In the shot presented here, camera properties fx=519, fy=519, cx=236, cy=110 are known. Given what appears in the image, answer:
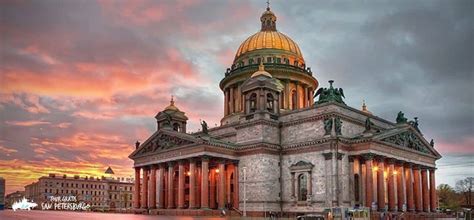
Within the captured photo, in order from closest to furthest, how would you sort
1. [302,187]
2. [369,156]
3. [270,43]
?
[369,156] → [302,187] → [270,43]

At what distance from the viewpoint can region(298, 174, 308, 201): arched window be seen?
6507cm

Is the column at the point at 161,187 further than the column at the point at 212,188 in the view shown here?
Yes

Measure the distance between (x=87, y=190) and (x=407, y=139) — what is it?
12674 cm

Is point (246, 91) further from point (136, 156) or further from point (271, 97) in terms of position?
point (136, 156)

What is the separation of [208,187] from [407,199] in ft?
88.4

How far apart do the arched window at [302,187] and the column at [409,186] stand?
1512cm

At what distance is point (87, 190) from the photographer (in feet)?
563

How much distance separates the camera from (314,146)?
6412cm

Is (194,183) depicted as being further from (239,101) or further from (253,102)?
(239,101)

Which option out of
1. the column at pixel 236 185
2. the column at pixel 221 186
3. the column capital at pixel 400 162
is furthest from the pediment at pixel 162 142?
the column capital at pixel 400 162

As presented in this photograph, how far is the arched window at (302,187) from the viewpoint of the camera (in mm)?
65069

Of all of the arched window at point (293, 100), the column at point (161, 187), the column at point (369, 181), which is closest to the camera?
the column at point (369, 181)

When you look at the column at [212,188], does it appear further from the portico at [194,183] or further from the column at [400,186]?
the column at [400,186]

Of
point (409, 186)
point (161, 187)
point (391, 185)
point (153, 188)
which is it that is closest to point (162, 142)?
point (161, 187)
